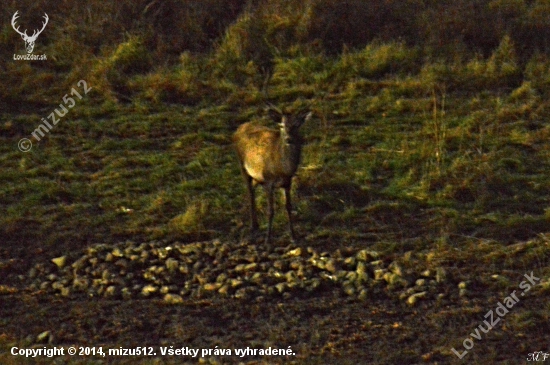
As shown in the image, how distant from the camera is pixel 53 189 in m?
11.5

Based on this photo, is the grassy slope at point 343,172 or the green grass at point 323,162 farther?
the green grass at point 323,162

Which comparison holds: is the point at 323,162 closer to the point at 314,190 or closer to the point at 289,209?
the point at 314,190

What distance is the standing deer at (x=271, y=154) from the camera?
9.91m

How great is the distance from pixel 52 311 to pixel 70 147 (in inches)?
164

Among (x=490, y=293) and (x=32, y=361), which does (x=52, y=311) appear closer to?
(x=32, y=361)
